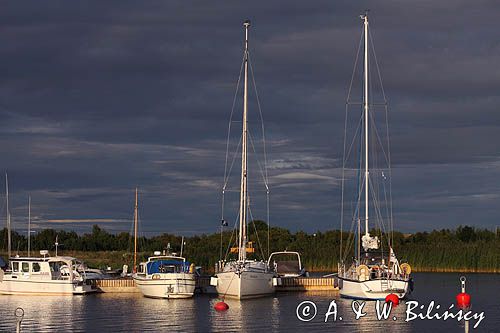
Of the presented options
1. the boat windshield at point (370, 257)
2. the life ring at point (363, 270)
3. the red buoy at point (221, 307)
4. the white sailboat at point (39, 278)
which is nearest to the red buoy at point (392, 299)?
the life ring at point (363, 270)

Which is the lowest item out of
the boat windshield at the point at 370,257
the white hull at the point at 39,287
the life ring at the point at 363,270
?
the white hull at the point at 39,287

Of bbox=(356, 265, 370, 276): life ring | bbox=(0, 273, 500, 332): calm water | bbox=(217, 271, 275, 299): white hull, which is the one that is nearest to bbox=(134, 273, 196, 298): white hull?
bbox=(0, 273, 500, 332): calm water

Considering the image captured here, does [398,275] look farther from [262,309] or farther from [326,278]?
[326,278]

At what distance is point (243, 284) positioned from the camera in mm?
68938

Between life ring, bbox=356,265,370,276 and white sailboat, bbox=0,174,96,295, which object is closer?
life ring, bbox=356,265,370,276

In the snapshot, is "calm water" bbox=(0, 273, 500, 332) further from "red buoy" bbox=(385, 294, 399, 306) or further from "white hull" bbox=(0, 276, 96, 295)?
"white hull" bbox=(0, 276, 96, 295)

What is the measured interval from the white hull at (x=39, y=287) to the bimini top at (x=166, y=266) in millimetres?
7353

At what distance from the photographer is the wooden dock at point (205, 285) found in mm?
80469

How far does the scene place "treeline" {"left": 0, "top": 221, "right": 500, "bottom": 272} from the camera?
106 m

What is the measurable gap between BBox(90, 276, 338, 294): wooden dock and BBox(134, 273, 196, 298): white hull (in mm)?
6611

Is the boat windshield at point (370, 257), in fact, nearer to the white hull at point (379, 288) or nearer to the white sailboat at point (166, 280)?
the white hull at point (379, 288)

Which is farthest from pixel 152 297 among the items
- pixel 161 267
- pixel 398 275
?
pixel 398 275

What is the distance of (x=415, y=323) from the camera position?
185 ft

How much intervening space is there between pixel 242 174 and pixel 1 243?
3078 inches
